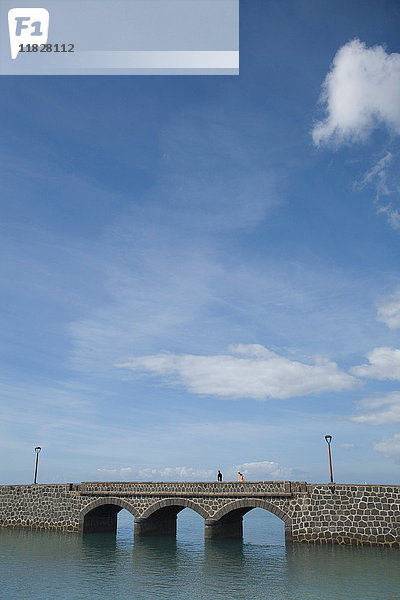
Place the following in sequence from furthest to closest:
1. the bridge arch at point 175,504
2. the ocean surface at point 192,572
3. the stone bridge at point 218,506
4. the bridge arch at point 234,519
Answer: the bridge arch at point 175,504
the bridge arch at point 234,519
the stone bridge at point 218,506
the ocean surface at point 192,572

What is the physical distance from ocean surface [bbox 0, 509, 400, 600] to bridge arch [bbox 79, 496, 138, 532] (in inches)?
104

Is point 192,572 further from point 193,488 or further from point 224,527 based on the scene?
point 224,527

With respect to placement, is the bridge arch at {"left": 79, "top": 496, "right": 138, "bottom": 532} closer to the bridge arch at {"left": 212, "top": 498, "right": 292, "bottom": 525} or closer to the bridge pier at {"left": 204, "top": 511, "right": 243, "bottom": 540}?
the bridge pier at {"left": 204, "top": 511, "right": 243, "bottom": 540}

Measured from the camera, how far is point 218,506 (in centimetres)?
3362

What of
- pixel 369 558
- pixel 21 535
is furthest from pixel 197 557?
pixel 21 535

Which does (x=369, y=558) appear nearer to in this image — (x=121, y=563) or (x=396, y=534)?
(x=396, y=534)

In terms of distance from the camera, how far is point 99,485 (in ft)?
126

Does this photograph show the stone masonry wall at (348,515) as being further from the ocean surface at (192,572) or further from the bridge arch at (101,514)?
the bridge arch at (101,514)

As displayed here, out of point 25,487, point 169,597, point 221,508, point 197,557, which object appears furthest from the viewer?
point 25,487

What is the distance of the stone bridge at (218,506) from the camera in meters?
29.3

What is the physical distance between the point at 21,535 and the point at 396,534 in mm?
25428

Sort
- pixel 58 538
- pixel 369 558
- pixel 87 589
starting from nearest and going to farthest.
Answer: pixel 87 589, pixel 369 558, pixel 58 538

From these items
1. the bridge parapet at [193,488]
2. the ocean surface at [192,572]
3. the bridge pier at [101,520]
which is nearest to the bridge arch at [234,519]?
A: the bridge parapet at [193,488]

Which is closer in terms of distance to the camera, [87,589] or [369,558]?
[87,589]
